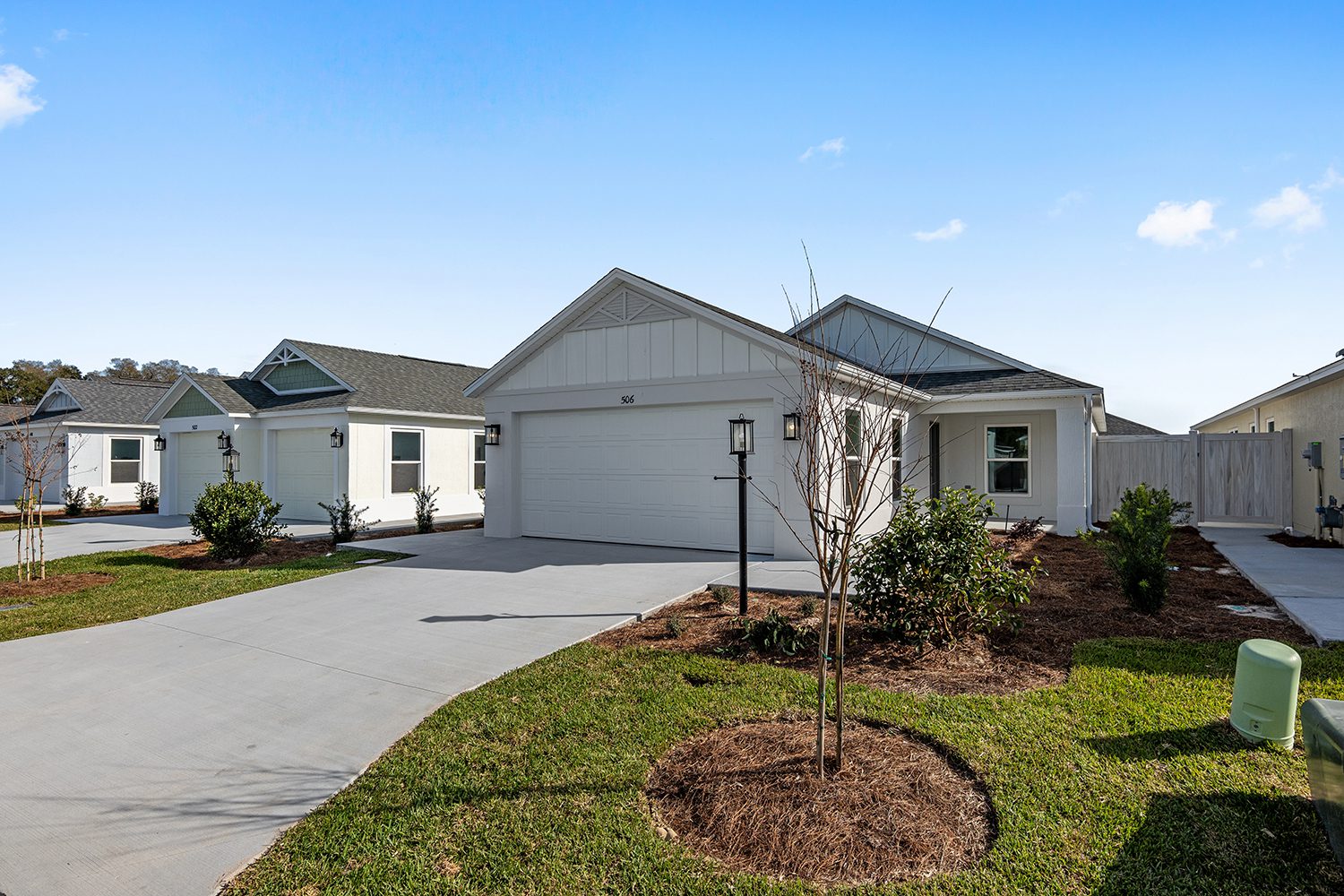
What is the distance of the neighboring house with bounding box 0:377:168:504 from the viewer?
72.5ft

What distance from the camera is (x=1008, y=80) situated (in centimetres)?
900

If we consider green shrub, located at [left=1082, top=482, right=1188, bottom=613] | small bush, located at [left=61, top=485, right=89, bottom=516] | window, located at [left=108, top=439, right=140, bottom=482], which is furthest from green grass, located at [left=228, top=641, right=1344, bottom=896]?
window, located at [left=108, top=439, right=140, bottom=482]

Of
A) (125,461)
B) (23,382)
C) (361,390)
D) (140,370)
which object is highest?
(140,370)

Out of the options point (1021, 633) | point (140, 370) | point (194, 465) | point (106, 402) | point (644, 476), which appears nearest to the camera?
point (1021, 633)

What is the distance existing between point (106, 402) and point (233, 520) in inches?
730

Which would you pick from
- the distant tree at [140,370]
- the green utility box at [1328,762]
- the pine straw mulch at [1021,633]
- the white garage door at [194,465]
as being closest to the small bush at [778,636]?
the pine straw mulch at [1021,633]

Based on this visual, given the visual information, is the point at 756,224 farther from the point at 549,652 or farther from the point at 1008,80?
the point at 549,652

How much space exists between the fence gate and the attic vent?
11822mm

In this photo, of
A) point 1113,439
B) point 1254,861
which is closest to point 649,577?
point 1254,861

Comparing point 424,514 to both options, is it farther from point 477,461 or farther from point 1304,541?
point 1304,541

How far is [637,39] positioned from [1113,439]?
1431cm

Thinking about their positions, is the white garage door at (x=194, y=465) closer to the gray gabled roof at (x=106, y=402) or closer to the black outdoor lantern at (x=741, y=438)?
the gray gabled roof at (x=106, y=402)

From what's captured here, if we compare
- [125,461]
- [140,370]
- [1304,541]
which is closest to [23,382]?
[140,370]

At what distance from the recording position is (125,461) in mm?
23312
